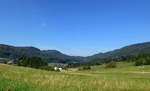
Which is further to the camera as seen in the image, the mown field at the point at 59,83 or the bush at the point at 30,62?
the bush at the point at 30,62

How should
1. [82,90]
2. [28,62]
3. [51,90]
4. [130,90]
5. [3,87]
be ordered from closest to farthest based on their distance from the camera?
[3,87] < [51,90] < [82,90] < [130,90] < [28,62]

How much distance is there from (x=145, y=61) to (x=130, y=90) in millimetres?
117135

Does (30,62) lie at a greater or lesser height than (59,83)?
greater

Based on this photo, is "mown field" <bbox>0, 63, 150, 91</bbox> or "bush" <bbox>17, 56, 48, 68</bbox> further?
"bush" <bbox>17, 56, 48, 68</bbox>

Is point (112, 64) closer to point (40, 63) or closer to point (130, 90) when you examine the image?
point (40, 63)

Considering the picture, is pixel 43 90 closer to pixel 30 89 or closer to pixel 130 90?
pixel 30 89

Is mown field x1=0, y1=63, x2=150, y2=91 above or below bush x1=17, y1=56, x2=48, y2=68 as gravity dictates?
below

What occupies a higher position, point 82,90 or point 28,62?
point 28,62

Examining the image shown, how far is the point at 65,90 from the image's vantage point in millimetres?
9844

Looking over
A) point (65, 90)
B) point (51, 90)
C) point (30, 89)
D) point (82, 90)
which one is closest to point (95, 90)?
point (82, 90)

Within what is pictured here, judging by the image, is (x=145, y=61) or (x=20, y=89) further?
(x=145, y=61)

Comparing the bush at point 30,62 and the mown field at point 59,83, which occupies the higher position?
the bush at point 30,62

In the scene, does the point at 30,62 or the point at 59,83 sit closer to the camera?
the point at 59,83

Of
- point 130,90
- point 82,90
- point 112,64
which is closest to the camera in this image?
point 82,90
